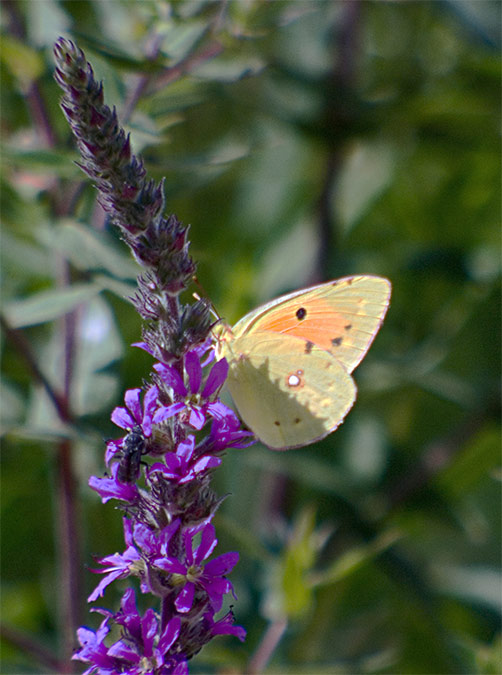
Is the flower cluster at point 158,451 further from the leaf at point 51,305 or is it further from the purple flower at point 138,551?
the leaf at point 51,305

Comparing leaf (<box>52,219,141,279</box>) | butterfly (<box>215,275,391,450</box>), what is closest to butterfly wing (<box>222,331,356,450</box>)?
butterfly (<box>215,275,391,450</box>)

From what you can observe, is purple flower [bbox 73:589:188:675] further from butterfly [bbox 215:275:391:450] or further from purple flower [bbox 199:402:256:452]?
butterfly [bbox 215:275:391:450]

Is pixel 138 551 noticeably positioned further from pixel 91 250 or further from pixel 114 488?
pixel 91 250

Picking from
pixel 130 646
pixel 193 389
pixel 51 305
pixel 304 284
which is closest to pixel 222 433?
pixel 193 389

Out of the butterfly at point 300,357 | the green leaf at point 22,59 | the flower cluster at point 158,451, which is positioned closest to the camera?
the flower cluster at point 158,451

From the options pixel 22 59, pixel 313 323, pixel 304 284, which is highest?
pixel 22 59

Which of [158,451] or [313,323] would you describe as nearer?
[158,451]

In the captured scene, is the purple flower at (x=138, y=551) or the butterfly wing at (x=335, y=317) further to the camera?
the butterfly wing at (x=335, y=317)

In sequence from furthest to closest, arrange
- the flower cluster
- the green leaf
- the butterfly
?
the green leaf < the butterfly < the flower cluster

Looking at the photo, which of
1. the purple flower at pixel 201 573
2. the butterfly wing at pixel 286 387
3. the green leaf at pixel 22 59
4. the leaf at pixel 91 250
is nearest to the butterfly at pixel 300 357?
the butterfly wing at pixel 286 387
